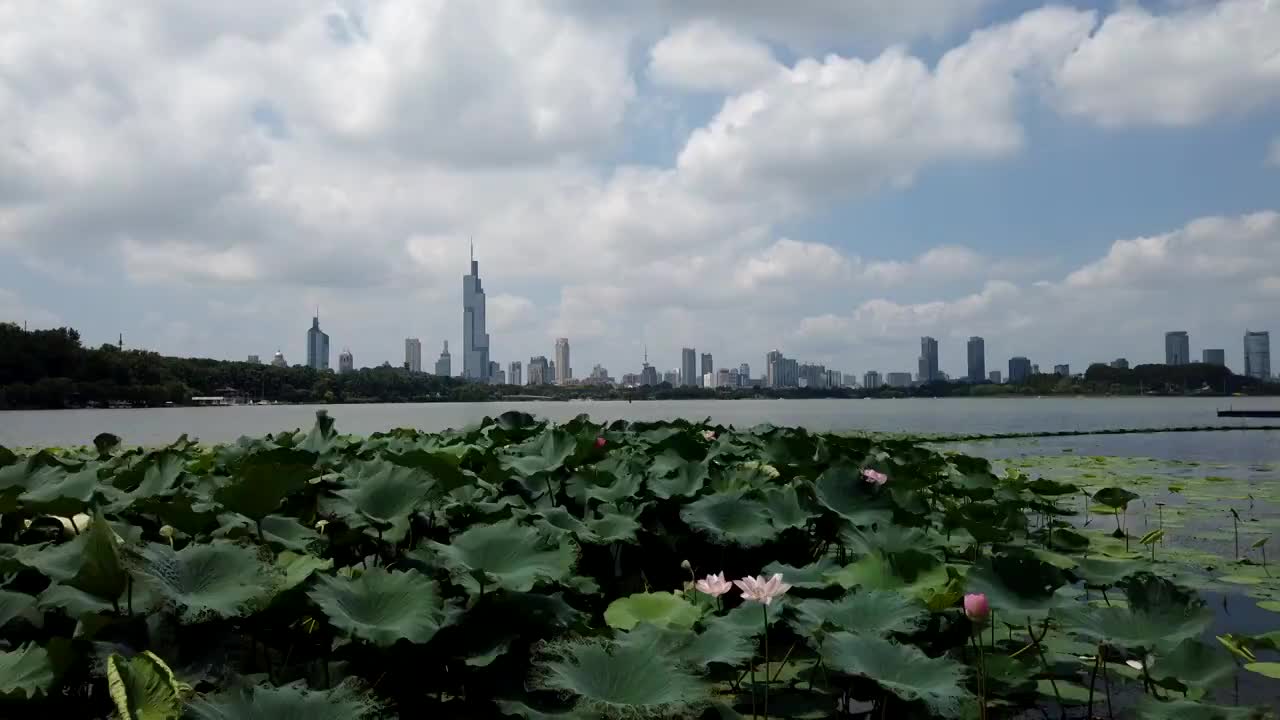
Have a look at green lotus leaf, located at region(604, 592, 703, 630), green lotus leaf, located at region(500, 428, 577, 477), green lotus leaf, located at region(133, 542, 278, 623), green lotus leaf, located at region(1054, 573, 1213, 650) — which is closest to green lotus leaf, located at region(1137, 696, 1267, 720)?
green lotus leaf, located at region(1054, 573, 1213, 650)

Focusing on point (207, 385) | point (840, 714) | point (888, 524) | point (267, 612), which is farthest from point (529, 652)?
point (207, 385)

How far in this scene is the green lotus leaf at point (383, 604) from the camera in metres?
1.79

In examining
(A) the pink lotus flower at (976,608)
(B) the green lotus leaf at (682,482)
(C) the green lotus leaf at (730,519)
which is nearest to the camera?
(A) the pink lotus flower at (976,608)

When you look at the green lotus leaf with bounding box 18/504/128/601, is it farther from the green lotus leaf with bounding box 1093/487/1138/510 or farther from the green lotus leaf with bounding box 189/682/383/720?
the green lotus leaf with bounding box 1093/487/1138/510

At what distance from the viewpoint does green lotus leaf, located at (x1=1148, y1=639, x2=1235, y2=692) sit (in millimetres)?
2059

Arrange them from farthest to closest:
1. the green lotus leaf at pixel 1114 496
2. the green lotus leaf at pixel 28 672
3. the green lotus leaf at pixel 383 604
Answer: the green lotus leaf at pixel 1114 496, the green lotus leaf at pixel 383 604, the green lotus leaf at pixel 28 672

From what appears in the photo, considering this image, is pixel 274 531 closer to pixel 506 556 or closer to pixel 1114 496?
pixel 506 556

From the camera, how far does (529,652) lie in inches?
83.1

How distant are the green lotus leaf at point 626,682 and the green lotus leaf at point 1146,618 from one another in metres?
1.12

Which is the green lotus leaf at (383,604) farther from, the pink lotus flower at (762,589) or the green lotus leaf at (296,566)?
the pink lotus flower at (762,589)

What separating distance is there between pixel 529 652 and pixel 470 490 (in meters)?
1.25

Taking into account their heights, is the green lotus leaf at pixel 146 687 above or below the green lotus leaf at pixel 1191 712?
above

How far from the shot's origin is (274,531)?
8.76 feet

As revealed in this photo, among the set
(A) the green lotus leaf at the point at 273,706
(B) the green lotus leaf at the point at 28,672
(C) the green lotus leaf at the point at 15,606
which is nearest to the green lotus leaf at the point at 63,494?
(C) the green lotus leaf at the point at 15,606
